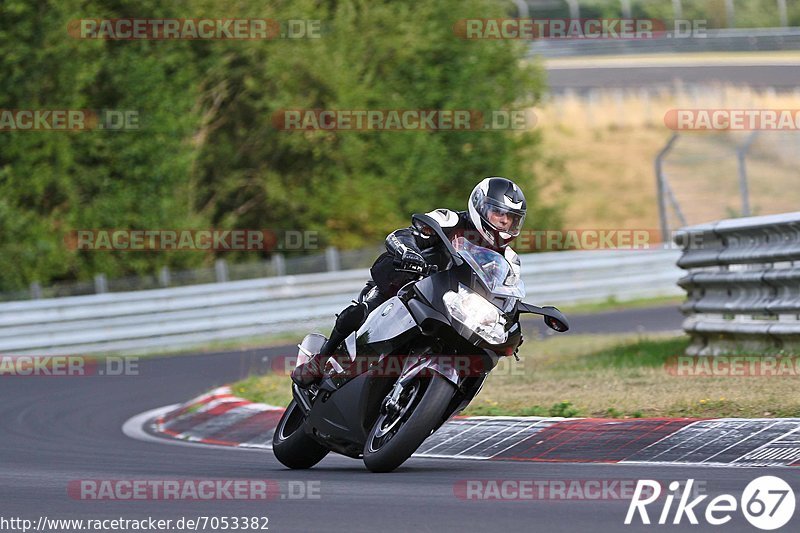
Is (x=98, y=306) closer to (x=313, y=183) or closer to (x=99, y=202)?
(x=99, y=202)

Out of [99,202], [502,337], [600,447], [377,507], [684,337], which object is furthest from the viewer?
[99,202]

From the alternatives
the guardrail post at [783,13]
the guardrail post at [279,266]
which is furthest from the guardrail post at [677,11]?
the guardrail post at [279,266]

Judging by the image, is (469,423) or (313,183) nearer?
(469,423)

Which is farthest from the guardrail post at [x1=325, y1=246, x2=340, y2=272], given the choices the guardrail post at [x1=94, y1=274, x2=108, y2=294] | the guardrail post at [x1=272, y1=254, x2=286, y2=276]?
the guardrail post at [x1=94, y1=274, x2=108, y2=294]

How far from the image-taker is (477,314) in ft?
24.4

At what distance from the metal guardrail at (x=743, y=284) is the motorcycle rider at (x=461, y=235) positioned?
440 cm

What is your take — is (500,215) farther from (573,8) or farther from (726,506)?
(573,8)

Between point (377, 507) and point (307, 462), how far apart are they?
7.79 ft

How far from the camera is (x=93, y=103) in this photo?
27156mm

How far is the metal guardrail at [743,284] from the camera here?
11531mm

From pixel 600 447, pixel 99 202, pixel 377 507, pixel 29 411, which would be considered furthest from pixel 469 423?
pixel 99 202

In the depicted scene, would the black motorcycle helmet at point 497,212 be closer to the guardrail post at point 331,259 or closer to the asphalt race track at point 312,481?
the asphalt race track at point 312,481

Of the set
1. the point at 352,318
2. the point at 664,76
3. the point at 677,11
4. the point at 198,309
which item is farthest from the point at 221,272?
the point at 677,11

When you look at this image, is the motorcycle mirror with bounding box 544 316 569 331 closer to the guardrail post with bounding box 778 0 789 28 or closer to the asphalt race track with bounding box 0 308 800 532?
the asphalt race track with bounding box 0 308 800 532
